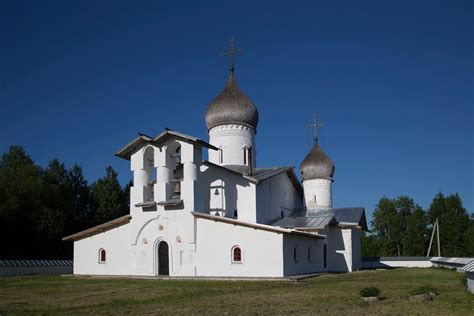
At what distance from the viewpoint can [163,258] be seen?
85.2 ft

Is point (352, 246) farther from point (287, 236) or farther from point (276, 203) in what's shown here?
point (287, 236)

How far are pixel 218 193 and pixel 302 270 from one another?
19.9 feet

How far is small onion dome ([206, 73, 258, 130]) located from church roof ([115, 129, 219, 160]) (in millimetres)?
5629

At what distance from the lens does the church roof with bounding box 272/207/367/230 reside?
1162 inches

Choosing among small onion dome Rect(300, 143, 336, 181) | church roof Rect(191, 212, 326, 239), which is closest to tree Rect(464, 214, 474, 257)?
small onion dome Rect(300, 143, 336, 181)

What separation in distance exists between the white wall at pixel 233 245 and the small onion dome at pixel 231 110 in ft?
29.6

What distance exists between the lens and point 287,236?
24062mm

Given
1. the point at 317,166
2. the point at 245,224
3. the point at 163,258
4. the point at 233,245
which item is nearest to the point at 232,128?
the point at 317,166

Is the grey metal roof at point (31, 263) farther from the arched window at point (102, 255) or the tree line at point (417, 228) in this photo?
the tree line at point (417, 228)

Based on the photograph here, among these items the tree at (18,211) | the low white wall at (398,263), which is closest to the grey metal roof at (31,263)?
the tree at (18,211)

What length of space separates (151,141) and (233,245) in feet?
22.6

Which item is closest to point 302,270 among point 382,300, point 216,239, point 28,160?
point 216,239

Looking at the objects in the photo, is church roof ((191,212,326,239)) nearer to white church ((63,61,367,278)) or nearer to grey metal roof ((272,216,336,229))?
white church ((63,61,367,278))

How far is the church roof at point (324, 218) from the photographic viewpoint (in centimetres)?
2952
